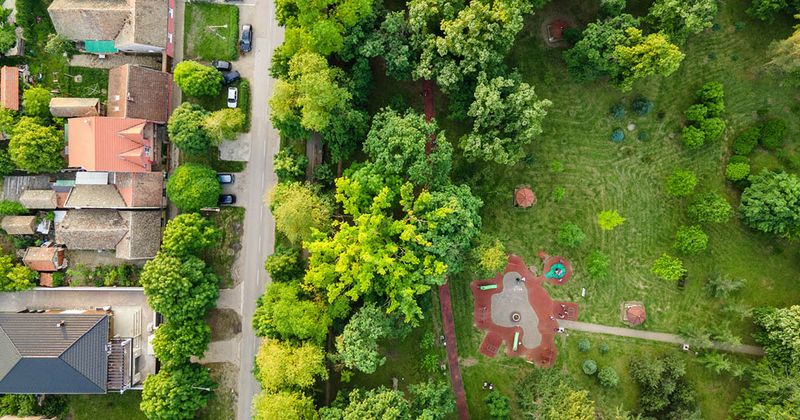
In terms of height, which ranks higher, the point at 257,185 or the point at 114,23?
the point at 114,23

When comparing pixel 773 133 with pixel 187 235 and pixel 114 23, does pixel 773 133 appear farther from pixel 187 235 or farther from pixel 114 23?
pixel 114 23

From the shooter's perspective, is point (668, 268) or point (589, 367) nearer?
point (668, 268)

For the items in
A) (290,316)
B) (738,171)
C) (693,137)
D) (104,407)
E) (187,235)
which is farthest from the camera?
(104,407)

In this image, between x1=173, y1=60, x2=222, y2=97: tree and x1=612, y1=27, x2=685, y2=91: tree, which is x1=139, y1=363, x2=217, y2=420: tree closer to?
x1=173, y1=60, x2=222, y2=97: tree

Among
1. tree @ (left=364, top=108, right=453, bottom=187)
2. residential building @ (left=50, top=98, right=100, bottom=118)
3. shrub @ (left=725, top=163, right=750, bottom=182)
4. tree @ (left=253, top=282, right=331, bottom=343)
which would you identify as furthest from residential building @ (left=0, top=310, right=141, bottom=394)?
shrub @ (left=725, top=163, right=750, bottom=182)

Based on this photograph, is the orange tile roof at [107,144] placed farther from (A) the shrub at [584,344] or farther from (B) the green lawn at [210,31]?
(A) the shrub at [584,344]

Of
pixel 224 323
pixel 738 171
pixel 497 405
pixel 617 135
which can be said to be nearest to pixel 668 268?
pixel 738 171

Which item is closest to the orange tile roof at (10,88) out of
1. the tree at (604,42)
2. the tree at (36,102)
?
the tree at (36,102)

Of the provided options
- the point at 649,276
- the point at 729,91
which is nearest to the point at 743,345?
the point at 649,276
